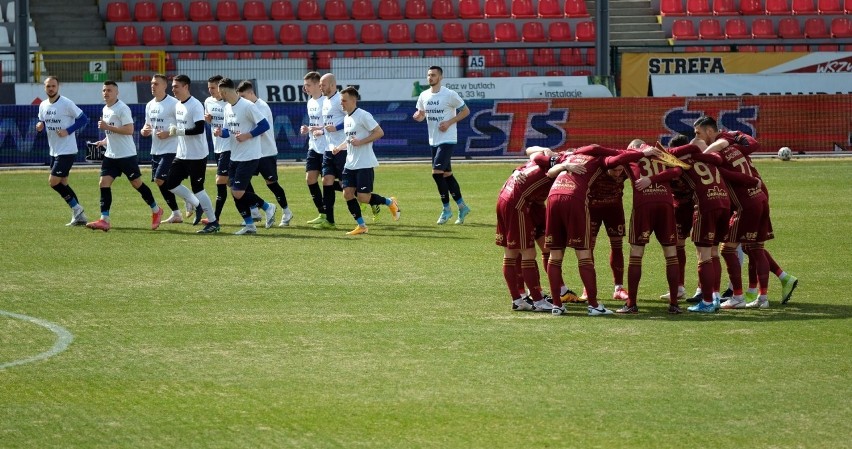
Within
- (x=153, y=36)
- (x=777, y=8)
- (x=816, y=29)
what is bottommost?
(x=816, y=29)

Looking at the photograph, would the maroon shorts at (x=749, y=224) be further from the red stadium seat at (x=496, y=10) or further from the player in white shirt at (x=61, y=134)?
the red stadium seat at (x=496, y=10)

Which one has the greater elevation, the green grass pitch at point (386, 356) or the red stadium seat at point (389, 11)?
the red stadium seat at point (389, 11)

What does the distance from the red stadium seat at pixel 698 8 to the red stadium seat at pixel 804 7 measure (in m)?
2.74

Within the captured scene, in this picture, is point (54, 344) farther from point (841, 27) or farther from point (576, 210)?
point (841, 27)

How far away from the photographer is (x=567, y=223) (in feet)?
35.9

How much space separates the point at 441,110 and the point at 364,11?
19.8m

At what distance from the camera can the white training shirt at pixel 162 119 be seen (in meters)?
18.6

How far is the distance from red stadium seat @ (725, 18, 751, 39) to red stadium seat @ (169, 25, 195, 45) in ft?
55.4

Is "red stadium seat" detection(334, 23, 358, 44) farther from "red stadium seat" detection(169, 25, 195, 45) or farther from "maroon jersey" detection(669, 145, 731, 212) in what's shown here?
"maroon jersey" detection(669, 145, 731, 212)

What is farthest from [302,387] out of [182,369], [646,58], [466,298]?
[646,58]

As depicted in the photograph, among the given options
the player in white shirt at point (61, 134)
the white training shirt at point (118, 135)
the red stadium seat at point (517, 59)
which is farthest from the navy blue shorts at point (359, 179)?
the red stadium seat at point (517, 59)

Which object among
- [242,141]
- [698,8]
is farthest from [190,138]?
[698,8]

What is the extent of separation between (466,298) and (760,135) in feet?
68.8

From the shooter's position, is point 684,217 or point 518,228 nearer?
point 518,228
